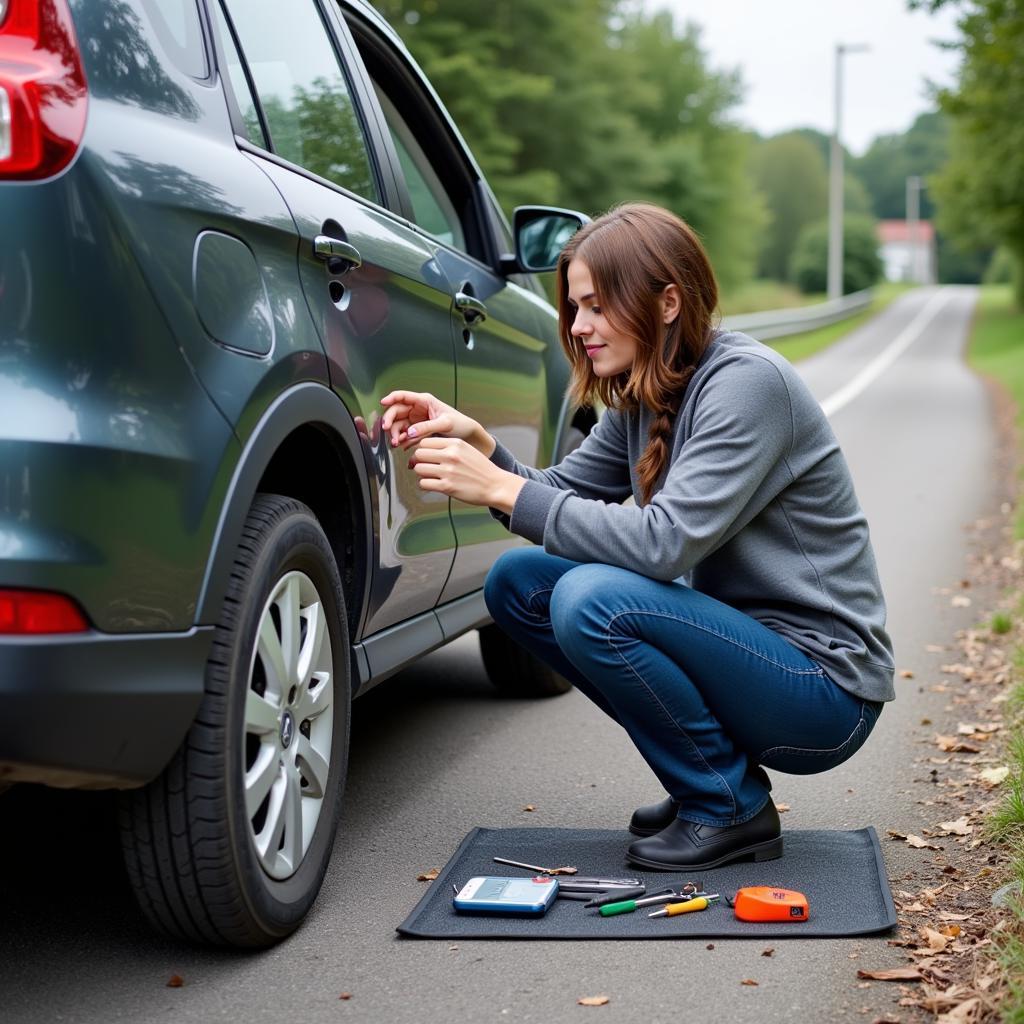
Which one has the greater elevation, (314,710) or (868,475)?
(314,710)

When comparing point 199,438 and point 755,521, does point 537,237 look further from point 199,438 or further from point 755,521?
point 199,438

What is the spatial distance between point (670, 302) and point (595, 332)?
0.17 metres

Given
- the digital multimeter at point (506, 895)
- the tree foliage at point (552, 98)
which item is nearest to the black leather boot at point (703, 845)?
the digital multimeter at point (506, 895)

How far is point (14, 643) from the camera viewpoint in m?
2.12

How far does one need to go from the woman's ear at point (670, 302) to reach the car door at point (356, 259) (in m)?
0.59

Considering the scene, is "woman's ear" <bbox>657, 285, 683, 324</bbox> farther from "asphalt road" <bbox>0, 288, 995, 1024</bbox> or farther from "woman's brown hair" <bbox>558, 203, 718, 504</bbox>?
"asphalt road" <bbox>0, 288, 995, 1024</bbox>

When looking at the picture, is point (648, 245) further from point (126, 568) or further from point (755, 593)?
point (126, 568)

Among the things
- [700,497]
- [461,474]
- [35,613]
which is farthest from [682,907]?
[35,613]

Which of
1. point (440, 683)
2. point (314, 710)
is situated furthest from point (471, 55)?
point (314, 710)

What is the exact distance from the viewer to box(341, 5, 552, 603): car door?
13.0 feet

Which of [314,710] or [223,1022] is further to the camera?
[314,710]

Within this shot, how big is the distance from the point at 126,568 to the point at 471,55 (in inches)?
1334

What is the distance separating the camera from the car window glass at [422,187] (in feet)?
13.8

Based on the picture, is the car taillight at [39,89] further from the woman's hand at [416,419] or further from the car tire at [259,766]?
the woman's hand at [416,419]
